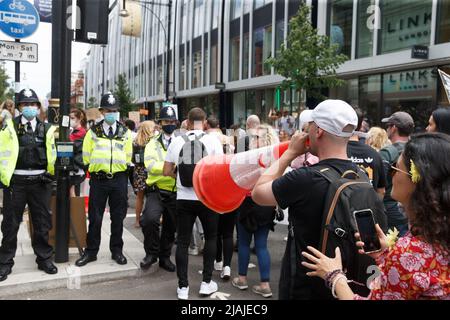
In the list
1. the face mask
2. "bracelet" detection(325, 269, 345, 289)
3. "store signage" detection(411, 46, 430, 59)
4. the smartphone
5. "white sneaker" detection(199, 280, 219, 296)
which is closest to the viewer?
"bracelet" detection(325, 269, 345, 289)

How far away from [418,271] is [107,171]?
14.3 ft

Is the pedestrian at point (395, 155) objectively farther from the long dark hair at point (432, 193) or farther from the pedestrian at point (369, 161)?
the long dark hair at point (432, 193)

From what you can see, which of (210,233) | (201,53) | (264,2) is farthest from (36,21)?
(201,53)

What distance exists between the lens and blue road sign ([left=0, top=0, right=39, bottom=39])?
21.7 feet

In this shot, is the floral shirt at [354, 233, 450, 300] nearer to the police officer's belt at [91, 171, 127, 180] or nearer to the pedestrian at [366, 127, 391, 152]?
the pedestrian at [366, 127, 391, 152]

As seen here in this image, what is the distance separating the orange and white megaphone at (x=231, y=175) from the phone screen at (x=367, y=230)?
51 centimetres

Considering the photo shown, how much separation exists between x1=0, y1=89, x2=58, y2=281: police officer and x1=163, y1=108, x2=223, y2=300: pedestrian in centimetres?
150

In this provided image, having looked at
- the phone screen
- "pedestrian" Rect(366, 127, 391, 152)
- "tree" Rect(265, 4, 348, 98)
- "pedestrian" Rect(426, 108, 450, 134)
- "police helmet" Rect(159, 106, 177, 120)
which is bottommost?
the phone screen

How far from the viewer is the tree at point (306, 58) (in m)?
14.2

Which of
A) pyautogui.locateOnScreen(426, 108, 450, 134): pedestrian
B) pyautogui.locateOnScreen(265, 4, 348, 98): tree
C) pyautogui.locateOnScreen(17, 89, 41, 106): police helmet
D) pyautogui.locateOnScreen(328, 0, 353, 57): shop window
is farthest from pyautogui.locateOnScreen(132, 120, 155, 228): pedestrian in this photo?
pyautogui.locateOnScreen(328, 0, 353, 57): shop window

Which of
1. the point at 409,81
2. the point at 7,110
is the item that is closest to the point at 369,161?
the point at 7,110

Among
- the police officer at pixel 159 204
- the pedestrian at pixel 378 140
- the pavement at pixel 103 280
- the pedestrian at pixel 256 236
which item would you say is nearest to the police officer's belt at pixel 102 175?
the police officer at pixel 159 204

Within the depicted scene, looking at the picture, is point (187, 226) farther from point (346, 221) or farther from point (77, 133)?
point (77, 133)

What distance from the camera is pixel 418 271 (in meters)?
1.55
